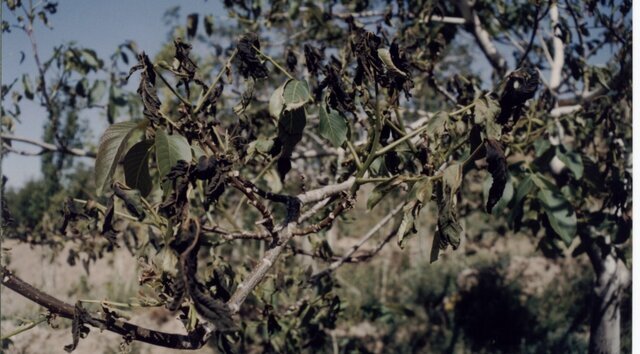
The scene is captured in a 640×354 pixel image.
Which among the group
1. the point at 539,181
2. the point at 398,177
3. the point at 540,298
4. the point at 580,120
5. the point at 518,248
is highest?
the point at 518,248

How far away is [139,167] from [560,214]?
132 cm

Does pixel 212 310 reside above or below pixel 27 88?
below

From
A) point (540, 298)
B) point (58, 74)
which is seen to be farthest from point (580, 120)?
point (540, 298)

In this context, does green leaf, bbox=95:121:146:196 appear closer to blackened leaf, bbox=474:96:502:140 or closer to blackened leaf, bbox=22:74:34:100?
blackened leaf, bbox=474:96:502:140

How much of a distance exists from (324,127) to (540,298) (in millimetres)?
7154

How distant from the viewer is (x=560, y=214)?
1604mm

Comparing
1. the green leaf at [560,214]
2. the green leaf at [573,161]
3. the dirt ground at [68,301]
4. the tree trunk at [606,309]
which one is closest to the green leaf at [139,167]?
the dirt ground at [68,301]

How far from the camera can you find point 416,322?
6754 millimetres

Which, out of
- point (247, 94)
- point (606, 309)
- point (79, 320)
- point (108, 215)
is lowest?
point (79, 320)

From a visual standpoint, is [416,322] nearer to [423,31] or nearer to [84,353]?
[84,353]

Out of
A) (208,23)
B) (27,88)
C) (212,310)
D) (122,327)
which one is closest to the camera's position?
(212,310)

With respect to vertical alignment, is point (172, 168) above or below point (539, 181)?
below

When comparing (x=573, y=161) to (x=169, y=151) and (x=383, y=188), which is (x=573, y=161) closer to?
(x=383, y=188)

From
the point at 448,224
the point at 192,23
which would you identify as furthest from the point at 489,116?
the point at 192,23
